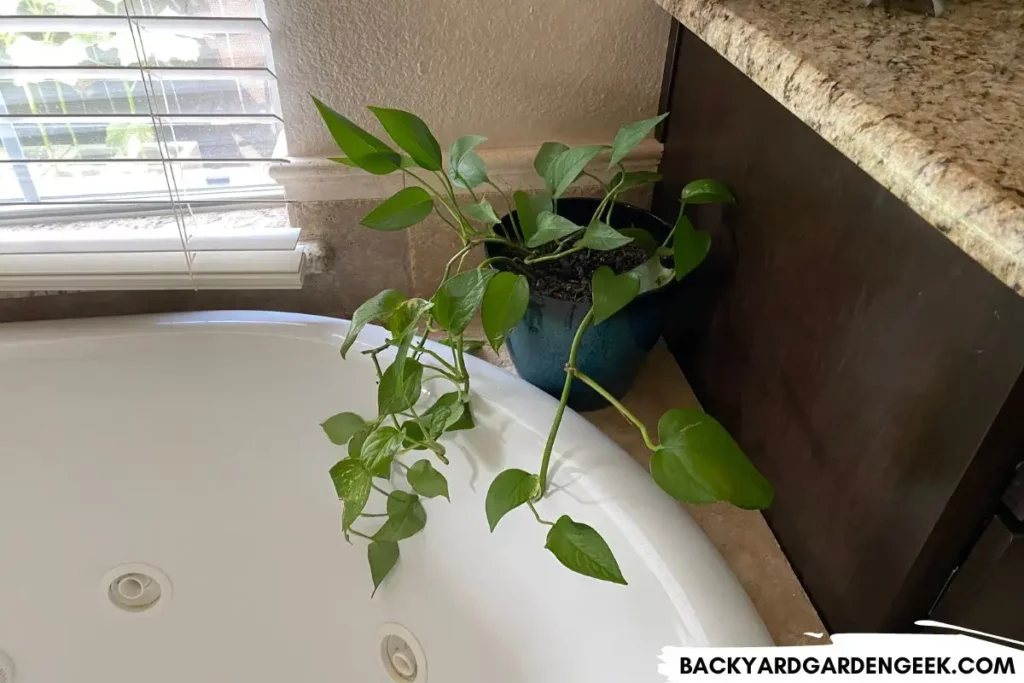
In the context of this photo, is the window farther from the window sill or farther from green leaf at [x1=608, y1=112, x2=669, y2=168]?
green leaf at [x1=608, y1=112, x2=669, y2=168]

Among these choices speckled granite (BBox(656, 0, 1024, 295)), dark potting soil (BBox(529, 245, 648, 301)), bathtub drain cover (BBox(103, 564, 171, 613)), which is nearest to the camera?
speckled granite (BBox(656, 0, 1024, 295))

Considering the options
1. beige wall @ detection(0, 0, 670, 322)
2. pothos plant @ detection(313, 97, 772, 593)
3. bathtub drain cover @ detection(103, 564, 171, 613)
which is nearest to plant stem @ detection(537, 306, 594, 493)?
pothos plant @ detection(313, 97, 772, 593)

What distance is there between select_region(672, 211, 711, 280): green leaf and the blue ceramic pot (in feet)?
0.15

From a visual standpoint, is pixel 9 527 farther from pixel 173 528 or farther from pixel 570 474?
pixel 570 474

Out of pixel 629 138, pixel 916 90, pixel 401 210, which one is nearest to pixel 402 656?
pixel 401 210

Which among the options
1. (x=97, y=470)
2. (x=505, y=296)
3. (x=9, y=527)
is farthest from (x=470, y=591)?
(x=9, y=527)

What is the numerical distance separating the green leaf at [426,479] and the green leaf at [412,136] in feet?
0.90

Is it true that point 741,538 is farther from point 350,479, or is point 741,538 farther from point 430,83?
point 430,83

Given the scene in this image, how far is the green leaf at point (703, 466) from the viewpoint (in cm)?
51

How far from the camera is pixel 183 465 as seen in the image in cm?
93

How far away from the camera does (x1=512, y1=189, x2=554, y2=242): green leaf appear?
707mm

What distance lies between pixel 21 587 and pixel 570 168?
865 mm

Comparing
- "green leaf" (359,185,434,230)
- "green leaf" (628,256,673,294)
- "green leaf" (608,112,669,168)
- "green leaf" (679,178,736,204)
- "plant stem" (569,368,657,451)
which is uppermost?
"green leaf" (608,112,669,168)

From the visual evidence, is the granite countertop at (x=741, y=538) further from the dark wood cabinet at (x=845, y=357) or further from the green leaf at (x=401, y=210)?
the green leaf at (x=401, y=210)
